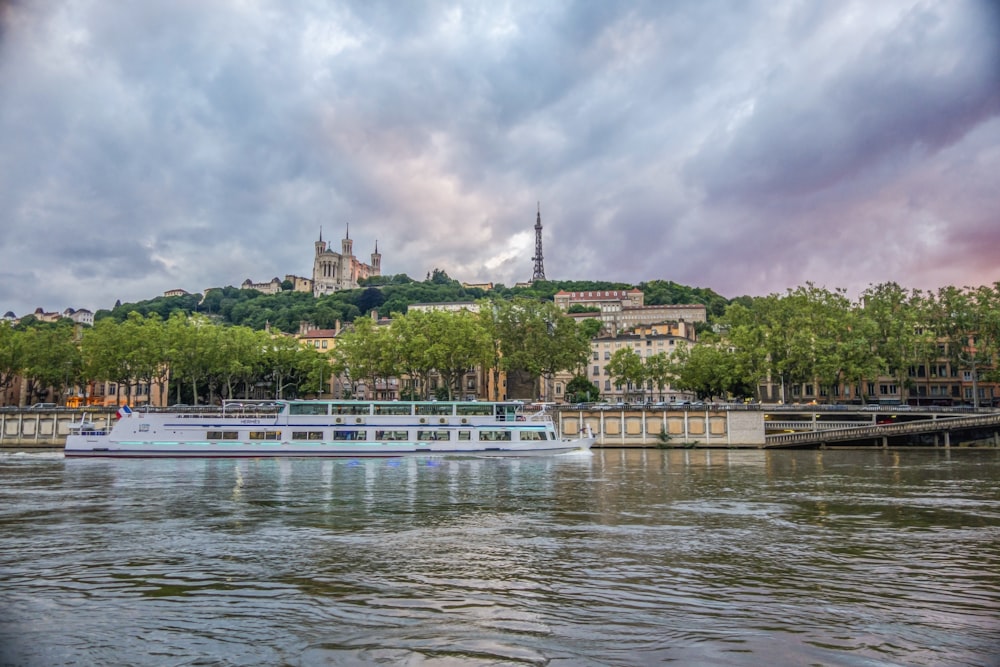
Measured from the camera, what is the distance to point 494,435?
65.3 metres

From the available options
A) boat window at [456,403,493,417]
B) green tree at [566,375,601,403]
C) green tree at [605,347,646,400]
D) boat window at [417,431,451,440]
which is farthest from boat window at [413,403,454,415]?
green tree at [566,375,601,403]

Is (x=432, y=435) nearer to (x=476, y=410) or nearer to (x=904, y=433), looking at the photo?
(x=476, y=410)

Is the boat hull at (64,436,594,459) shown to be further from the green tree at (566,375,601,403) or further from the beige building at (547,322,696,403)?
the beige building at (547,322,696,403)

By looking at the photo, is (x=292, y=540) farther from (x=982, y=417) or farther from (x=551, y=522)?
(x=982, y=417)

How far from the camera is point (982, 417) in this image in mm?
75875

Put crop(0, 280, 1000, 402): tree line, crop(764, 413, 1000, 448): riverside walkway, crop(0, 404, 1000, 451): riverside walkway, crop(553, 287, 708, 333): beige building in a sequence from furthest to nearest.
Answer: crop(553, 287, 708, 333): beige building, crop(0, 280, 1000, 402): tree line, crop(0, 404, 1000, 451): riverside walkway, crop(764, 413, 1000, 448): riverside walkway

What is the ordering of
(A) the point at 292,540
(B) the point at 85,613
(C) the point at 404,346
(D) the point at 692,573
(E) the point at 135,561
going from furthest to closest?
(C) the point at 404,346
(A) the point at 292,540
(E) the point at 135,561
(D) the point at 692,573
(B) the point at 85,613

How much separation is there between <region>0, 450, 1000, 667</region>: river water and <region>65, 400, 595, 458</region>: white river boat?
81.1ft

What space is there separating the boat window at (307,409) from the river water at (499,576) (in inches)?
1033

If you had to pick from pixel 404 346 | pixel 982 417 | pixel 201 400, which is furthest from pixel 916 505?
pixel 201 400

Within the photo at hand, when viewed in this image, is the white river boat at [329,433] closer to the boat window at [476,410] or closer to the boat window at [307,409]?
the boat window at [307,409]

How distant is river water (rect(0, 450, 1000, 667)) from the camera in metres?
13.5

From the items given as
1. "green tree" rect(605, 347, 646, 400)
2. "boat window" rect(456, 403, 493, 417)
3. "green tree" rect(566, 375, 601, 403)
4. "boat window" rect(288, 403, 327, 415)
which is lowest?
"boat window" rect(456, 403, 493, 417)

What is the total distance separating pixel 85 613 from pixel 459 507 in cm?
1799
